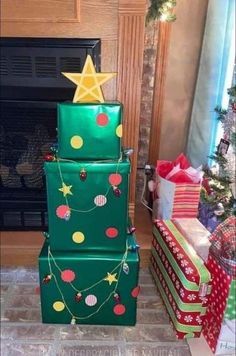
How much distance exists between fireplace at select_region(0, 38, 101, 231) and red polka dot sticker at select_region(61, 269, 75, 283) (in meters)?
0.61

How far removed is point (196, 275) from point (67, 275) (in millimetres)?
564

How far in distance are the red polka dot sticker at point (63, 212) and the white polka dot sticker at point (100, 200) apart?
0.41ft

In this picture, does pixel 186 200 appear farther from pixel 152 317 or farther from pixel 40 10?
pixel 40 10

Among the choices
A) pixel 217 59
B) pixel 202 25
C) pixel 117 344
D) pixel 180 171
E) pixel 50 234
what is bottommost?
pixel 117 344

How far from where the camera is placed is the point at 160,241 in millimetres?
1696

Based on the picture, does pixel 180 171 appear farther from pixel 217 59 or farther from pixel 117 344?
pixel 117 344

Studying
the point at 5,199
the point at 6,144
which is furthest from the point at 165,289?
the point at 6,144

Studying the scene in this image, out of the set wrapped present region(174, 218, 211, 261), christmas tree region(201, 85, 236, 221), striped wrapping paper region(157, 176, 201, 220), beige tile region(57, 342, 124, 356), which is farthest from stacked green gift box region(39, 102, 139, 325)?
christmas tree region(201, 85, 236, 221)

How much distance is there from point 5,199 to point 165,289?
3.48 ft

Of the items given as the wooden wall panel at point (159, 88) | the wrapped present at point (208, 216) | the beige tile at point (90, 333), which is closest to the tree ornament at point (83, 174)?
the beige tile at point (90, 333)

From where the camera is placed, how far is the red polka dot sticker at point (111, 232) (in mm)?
1417

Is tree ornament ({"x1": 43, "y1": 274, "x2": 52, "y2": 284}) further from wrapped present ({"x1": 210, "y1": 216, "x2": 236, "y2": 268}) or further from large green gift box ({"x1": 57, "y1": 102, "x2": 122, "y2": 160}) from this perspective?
wrapped present ({"x1": 210, "y1": 216, "x2": 236, "y2": 268})

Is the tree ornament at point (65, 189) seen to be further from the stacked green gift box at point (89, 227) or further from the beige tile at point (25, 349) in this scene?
the beige tile at point (25, 349)

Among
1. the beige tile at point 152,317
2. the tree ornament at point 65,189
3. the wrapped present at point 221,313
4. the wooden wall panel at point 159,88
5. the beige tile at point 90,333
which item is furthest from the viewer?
the wooden wall panel at point 159,88
